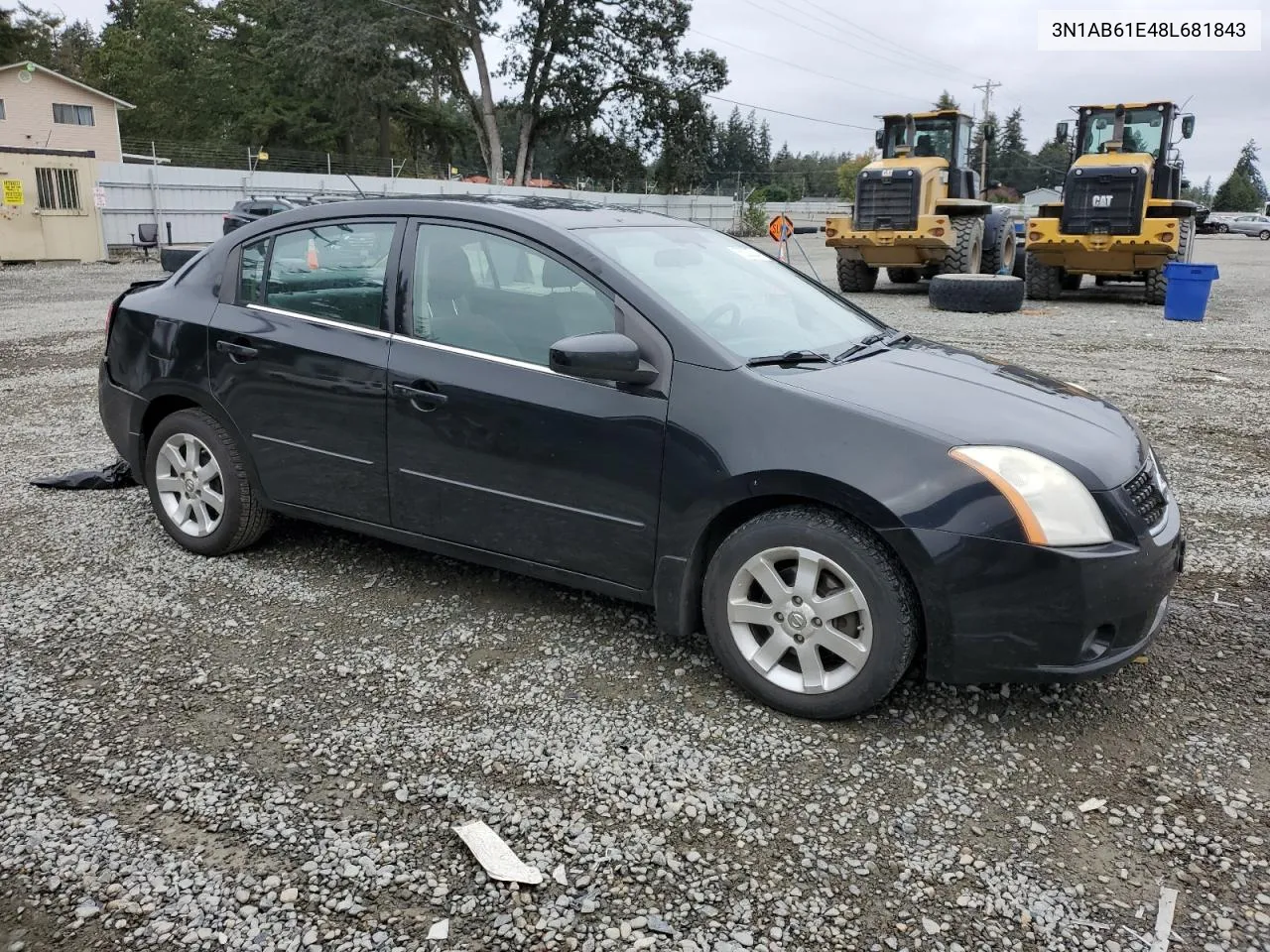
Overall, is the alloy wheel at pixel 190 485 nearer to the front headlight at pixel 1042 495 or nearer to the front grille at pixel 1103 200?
the front headlight at pixel 1042 495

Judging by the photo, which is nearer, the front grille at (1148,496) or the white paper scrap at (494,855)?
the white paper scrap at (494,855)

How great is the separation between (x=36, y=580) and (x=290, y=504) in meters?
1.16

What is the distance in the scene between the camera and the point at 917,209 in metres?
16.5

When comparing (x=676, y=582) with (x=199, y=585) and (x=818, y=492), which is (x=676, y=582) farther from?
(x=199, y=585)

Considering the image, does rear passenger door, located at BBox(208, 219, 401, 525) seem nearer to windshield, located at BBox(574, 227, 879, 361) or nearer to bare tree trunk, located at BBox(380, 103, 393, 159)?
windshield, located at BBox(574, 227, 879, 361)

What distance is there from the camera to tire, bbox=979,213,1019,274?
725 inches

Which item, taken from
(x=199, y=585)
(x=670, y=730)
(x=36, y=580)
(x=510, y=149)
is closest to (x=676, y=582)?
(x=670, y=730)

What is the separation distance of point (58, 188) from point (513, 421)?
24.0 m

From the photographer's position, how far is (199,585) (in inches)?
168

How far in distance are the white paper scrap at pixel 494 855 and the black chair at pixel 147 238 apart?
79.2 feet

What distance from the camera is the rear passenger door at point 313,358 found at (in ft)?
13.0


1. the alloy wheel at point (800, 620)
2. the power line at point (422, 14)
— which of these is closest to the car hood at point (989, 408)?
the alloy wheel at point (800, 620)

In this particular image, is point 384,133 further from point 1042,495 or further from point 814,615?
point 1042,495

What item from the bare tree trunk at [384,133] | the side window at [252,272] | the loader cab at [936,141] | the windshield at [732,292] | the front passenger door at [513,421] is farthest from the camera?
the bare tree trunk at [384,133]
